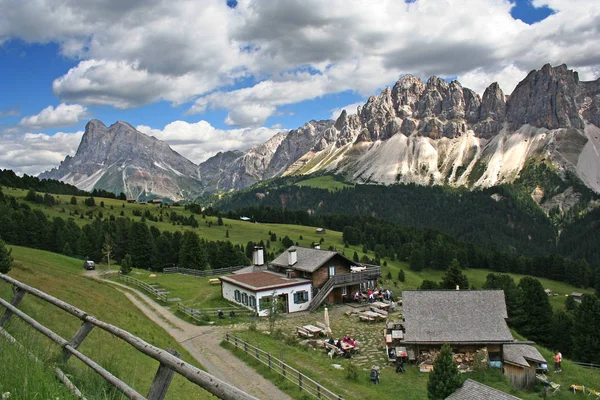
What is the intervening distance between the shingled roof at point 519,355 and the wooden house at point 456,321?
958mm

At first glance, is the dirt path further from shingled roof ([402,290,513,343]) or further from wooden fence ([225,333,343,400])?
shingled roof ([402,290,513,343])

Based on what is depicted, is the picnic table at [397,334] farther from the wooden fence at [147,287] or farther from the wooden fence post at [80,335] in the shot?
the wooden fence post at [80,335]

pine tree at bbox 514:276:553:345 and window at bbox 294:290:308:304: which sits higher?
window at bbox 294:290:308:304

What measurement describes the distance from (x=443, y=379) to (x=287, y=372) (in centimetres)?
967

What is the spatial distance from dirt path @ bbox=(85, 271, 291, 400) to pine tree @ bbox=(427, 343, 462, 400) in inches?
336

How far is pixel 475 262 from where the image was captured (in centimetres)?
13162

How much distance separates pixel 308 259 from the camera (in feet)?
189

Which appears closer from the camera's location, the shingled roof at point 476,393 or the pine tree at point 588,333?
the shingled roof at point 476,393

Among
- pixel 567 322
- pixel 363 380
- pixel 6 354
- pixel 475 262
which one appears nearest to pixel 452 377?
pixel 363 380

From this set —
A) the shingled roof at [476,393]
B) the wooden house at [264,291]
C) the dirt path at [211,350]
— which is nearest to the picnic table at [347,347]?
the dirt path at [211,350]

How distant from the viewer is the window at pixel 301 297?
51812 mm

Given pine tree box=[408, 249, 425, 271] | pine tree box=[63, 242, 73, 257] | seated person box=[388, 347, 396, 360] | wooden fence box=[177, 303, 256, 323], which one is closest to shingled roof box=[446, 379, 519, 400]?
seated person box=[388, 347, 396, 360]

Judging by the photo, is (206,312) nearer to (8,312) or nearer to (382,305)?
(382,305)

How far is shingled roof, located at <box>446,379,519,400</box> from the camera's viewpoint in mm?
21047
